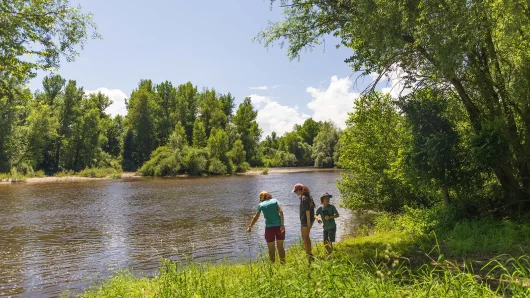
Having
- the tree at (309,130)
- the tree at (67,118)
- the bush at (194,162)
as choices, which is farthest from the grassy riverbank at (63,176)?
the tree at (309,130)

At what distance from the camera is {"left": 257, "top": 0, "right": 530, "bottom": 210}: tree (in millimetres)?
9523

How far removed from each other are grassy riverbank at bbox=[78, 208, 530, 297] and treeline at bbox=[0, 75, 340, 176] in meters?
50.6

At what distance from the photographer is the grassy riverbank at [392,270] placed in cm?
447

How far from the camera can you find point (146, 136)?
7744cm

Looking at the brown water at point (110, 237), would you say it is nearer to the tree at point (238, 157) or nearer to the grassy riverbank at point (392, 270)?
the grassy riverbank at point (392, 270)

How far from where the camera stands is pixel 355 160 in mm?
19406

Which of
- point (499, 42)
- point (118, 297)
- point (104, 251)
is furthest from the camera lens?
point (104, 251)

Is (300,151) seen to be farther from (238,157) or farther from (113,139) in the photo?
(113,139)

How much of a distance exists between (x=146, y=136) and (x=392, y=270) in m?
77.6

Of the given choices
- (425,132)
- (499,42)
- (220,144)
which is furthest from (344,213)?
(220,144)

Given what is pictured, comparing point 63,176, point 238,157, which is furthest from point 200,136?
point 63,176

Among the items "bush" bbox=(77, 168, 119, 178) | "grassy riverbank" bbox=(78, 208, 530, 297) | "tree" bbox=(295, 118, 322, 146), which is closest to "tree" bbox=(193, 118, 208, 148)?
"bush" bbox=(77, 168, 119, 178)

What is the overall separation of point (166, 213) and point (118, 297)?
660 inches

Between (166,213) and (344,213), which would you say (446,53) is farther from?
(166,213)
